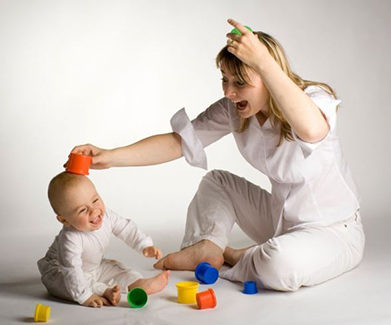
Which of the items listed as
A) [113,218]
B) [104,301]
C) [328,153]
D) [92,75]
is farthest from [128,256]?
[92,75]

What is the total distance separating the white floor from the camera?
2109 millimetres

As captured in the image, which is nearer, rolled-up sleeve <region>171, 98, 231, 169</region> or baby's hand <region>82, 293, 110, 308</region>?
baby's hand <region>82, 293, 110, 308</region>

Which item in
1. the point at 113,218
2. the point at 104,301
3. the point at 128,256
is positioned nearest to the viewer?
the point at 104,301

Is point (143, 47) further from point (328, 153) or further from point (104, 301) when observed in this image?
point (104, 301)

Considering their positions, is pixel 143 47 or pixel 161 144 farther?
pixel 143 47

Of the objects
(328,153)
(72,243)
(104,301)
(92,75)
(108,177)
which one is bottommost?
(104,301)

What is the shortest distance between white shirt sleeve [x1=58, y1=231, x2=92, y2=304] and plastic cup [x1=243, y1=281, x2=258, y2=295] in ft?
1.59

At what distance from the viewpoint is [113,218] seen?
2.50m

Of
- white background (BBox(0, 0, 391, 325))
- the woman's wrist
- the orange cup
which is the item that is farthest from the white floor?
white background (BBox(0, 0, 391, 325))

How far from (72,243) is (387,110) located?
7.23 ft

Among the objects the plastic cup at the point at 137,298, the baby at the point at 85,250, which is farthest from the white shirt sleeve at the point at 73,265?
the plastic cup at the point at 137,298

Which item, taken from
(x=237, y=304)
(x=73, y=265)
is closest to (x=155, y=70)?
(x=73, y=265)

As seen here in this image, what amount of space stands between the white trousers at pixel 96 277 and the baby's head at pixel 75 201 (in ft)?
0.55

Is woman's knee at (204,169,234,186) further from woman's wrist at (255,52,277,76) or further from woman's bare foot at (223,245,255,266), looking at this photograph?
woman's wrist at (255,52,277,76)
